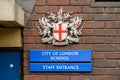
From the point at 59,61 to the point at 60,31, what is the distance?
0.57 m

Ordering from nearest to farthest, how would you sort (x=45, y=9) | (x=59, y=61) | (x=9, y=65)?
(x=59, y=61) → (x=45, y=9) → (x=9, y=65)

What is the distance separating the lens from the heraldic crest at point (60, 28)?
7387mm

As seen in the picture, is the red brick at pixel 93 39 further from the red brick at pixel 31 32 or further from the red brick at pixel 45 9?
the red brick at pixel 31 32

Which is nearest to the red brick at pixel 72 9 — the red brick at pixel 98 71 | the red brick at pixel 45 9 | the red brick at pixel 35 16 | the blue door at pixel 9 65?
the red brick at pixel 45 9

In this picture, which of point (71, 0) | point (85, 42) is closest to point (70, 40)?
point (85, 42)

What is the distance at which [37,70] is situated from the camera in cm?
737

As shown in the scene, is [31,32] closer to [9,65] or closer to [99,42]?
[9,65]

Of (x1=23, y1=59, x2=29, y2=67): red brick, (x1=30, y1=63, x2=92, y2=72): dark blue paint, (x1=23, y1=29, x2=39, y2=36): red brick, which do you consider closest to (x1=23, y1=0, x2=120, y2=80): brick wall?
(x1=30, y1=63, x2=92, y2=72): dark blue paint

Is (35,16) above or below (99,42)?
above

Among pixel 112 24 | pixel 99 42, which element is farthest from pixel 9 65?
pixel 112 24

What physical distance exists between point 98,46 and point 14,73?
1720 millimetres

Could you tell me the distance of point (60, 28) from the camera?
7.39 metres

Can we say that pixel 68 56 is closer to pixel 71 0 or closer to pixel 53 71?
pixel 53 71

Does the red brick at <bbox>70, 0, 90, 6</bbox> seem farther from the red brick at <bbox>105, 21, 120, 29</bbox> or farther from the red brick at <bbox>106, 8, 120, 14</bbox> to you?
the red brick at <bbox>105, 21, 120, 29</bbox>
